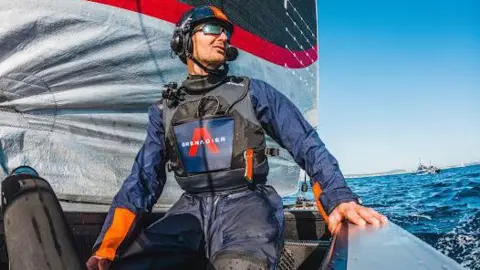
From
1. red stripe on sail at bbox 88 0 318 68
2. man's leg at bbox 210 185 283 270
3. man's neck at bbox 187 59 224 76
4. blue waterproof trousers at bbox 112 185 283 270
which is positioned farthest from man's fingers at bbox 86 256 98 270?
red stripe on sail at bbox 88 0 318 68

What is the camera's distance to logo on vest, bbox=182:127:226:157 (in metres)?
1.72

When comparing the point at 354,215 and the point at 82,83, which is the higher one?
the point at 82,83

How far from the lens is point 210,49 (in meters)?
1.98

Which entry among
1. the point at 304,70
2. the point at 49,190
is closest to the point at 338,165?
the point at 49,190

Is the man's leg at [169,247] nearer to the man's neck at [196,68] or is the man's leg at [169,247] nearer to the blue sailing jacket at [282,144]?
the blue sailing jacket at [282,144]

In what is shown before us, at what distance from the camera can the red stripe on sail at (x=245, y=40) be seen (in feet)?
7.82

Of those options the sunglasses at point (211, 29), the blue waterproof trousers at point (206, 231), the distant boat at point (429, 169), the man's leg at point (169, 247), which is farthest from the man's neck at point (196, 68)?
the distant boat at point (429, 169)

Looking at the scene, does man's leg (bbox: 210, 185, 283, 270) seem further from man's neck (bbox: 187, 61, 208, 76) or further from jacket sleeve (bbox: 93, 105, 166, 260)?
man's neck (bbox: 187, 61, 208, 76)

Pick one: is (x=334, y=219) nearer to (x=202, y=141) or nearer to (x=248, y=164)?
(x=248, y=164)

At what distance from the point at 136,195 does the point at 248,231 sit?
57cm

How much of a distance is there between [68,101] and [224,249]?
1232 millimetres

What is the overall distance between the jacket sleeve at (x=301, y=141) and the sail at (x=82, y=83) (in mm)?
916

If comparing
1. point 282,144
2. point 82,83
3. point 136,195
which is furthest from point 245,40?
point 136,195

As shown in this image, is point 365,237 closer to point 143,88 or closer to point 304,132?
point 304,132
